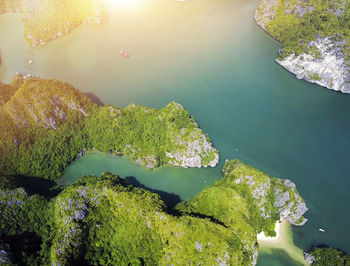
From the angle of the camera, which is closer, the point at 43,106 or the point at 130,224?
the point at 130,224

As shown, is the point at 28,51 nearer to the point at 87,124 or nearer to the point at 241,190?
the point at 87,124

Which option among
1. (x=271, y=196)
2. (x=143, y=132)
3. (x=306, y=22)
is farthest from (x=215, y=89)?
(x=306, y=22)

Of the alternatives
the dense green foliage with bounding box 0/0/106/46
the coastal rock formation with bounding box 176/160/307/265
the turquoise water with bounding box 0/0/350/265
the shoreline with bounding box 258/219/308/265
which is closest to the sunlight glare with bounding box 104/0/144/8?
the turquoise water with bounding box 0/0/350/265

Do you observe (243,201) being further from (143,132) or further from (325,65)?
(325,65)

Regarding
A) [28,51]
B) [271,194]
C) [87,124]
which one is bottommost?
[271,194]

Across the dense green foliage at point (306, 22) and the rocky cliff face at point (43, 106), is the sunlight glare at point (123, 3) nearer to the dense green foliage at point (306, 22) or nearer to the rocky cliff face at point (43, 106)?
the dense green foliage at point (306, 22)

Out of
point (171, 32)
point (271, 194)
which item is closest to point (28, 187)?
point (271, 194)

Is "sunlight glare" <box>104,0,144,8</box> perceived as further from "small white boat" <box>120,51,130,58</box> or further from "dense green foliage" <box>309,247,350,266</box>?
"dense green foliage" <box>309,247,350,266</box>
